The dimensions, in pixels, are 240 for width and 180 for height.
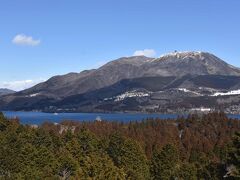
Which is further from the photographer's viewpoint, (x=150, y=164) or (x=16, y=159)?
(x=150, y=164)

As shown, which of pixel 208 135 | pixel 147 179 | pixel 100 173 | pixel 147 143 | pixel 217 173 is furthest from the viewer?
pixel 208 135

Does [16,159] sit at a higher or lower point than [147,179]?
higher

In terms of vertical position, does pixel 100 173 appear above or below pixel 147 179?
above

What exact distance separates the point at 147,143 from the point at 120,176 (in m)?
73.8

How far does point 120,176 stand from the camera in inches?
2235

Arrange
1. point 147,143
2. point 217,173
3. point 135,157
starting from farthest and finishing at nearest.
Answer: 1. point 147,143
2. point 135,157
3. point 217,173

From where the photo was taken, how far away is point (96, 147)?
106m

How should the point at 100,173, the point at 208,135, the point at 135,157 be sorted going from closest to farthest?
the point at 100,173 → the point at 135,157 → the point at 208,135

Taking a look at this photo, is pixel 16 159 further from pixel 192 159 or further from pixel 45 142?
pixel 192 159

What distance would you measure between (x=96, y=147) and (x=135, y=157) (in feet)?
47.9

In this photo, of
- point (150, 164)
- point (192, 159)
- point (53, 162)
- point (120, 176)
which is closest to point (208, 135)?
point (192, 159)

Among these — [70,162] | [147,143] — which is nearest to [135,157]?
[70,162]

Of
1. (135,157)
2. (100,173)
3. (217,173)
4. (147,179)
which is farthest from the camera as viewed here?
(135,157)

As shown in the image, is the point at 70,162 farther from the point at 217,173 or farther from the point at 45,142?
the point at 45,142
